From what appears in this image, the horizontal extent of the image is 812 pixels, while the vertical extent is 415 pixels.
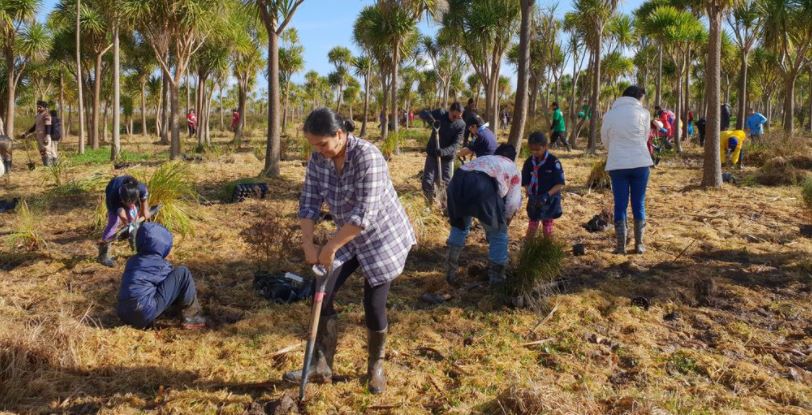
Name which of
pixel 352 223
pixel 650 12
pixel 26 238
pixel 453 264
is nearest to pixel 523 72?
pixel 453 264

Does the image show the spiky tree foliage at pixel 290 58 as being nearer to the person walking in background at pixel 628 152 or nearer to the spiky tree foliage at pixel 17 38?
the spiky tree foliage at pixel 17 38

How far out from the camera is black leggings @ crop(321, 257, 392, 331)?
282 cm

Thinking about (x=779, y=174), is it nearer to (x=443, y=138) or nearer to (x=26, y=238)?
(x=443, y=138)

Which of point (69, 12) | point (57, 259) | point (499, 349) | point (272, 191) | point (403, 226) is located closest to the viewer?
point (403, 226)

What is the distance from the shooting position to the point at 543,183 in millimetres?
5293

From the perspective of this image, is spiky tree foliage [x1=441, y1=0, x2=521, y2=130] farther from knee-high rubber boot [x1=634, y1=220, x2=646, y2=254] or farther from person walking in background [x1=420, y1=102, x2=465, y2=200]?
knee-high rubber boot [x1=634, y1=220, x2=646, y2=254]

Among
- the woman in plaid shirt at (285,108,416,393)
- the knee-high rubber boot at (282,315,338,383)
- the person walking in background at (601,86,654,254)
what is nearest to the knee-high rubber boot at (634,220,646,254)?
the person walking in background at (601,86,654,254)

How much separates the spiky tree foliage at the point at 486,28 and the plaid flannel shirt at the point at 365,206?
13986 millimetres

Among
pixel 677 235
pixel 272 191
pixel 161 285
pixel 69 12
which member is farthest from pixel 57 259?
pixel 69 12

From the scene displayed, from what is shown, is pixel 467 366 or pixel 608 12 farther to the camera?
pixel 608 12

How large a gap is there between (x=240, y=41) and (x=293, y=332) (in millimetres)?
14288

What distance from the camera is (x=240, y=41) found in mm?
16188

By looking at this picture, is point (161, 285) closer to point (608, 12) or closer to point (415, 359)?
point (415, 359)

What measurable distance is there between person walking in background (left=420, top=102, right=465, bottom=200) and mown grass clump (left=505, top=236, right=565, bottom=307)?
2.97 m
